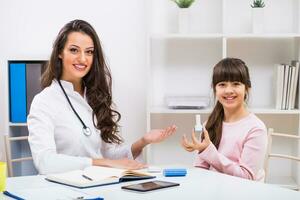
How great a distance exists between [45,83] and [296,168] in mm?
1749

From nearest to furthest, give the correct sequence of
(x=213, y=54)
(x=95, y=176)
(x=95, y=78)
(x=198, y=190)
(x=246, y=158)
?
1. (x=198, y=190)
2. (x=95, y=176)
3. (x=246, y=158)
4. (x=95, y=78)
5. (x=213, y=54)

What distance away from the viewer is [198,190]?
1.81m

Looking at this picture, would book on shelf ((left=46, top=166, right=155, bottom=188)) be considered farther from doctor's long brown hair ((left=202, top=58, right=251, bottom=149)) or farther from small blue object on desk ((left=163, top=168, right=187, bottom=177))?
doctor's long brown hair ((left=202, top=58, right=251, bottom=149))

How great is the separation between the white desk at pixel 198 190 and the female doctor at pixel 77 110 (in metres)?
0.26

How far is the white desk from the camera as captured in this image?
1714 mm

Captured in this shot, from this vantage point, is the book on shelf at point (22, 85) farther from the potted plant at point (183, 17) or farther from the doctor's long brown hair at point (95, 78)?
the potted plant at point (183, 17)

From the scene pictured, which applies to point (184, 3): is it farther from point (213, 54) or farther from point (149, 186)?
point (149, 186)

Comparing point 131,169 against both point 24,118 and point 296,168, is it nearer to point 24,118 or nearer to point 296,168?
point 24,118

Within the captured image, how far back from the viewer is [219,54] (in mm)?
3469

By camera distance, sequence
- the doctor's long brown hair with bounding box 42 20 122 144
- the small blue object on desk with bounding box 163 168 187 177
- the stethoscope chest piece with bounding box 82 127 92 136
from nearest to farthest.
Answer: the small blue object on desk with bounding box 163 168 187 177
the stethoscope chest piece with bounding box 82 127 92 136
the doctor's long brown hair with bounding box 42 20 122 144

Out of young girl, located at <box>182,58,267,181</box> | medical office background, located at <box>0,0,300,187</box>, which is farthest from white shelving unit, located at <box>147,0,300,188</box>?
young girl, located at <box>182,58,267,181</box>

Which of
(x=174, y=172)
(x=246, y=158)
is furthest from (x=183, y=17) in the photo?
(x=174, y=172)

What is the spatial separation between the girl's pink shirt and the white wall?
118 centimetres

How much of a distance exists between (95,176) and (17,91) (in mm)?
1475
